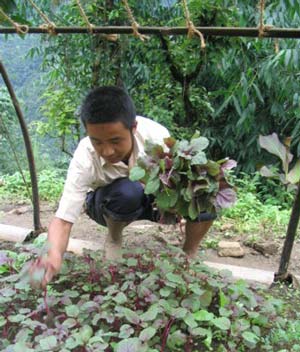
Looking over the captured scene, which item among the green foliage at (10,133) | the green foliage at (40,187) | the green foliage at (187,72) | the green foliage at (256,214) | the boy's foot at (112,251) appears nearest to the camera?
the boy's foot at (112,251)

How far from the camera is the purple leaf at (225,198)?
1.70m

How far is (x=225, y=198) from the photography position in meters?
1.71

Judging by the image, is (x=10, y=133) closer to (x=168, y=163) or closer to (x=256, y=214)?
(x=256, y=214)

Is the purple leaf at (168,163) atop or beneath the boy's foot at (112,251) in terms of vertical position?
atop

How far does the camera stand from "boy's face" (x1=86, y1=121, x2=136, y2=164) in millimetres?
1744

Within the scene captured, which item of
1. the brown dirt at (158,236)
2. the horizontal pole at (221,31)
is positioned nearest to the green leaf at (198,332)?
the brown dirt at (158,236)

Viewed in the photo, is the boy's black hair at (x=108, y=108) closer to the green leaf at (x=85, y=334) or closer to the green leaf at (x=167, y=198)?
the green leaf at (x=167, y=198)

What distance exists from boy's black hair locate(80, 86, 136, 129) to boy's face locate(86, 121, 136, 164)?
0.06 feet

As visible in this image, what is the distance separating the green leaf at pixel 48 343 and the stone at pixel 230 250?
4.51ft

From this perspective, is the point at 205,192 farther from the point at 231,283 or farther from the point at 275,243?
the point at 275,243

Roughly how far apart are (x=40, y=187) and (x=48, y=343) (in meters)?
2.84

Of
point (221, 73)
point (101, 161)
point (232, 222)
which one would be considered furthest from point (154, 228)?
point (221, 73)

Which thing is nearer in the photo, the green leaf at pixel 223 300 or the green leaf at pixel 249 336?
the green leaf at pixel 249 336

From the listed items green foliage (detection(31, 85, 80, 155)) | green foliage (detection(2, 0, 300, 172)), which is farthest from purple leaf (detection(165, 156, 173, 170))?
green foliage (detection(31, 85, 80, 155))
